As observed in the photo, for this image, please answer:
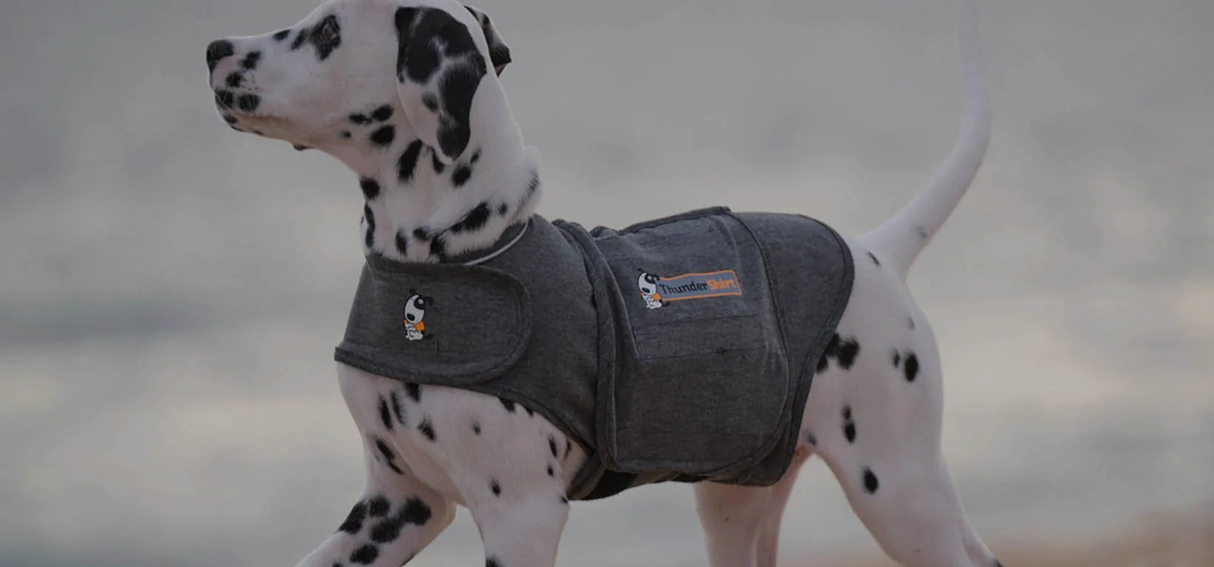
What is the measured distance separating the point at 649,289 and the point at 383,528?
3.24 ft

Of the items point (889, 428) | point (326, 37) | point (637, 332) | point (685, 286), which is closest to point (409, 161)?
point (326, 37)

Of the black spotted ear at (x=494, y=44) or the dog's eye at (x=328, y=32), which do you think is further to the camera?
the black spotted ear at (x=494, y=44)

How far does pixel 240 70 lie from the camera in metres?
4.77

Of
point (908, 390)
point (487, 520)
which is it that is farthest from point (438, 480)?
point (908, 390)

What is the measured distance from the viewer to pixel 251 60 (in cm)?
477

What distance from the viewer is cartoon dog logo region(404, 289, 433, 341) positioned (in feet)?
15.7

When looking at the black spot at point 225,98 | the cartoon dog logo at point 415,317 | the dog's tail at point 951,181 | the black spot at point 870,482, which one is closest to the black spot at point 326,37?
the black spot at point 225,98

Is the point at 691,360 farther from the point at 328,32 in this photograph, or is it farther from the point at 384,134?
the point at 328,32

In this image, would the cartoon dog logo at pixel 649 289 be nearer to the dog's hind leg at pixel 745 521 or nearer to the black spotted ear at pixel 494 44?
the black spotted ear at pixel 494 44

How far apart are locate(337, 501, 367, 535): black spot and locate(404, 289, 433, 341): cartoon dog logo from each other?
0.66 meters

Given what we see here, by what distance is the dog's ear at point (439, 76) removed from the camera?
4676mm

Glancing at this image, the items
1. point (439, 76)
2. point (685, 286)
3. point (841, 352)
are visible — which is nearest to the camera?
point (439, 76)

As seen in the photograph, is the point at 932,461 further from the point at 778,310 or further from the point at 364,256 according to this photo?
the point at 364,256

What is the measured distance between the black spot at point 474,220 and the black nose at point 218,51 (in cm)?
72
